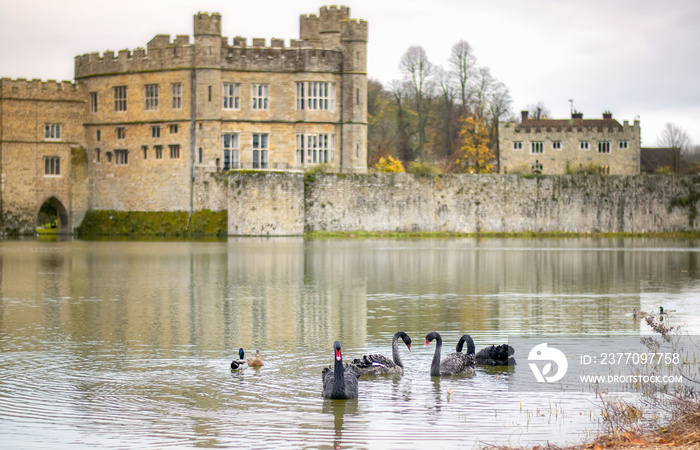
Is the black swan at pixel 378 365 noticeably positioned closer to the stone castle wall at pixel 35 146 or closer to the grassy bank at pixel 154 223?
the grassy bank at pixel 154 223

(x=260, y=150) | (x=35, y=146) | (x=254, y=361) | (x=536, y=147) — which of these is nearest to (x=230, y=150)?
(x=260, y=150)

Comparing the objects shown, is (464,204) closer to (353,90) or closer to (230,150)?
(353,90)

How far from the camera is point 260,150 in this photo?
57.0m

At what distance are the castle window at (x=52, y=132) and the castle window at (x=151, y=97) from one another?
238 inches

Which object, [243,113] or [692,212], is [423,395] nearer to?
[243,113]

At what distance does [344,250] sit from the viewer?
140 ft

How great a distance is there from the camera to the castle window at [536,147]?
2958 inches

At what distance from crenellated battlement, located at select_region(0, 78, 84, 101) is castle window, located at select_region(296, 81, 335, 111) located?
13738 millimetres

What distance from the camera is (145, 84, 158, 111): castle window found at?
5753 cm

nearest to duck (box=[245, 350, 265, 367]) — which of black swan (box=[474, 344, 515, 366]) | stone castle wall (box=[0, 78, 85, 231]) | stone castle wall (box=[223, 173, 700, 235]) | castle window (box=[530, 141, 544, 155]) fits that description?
black swan (box=[474, 344, 515, 366])

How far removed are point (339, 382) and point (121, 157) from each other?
4942 cm

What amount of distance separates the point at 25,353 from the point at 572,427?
8.86 metres

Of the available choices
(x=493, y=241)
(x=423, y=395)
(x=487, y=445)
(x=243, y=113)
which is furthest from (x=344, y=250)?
(x=487, y=445)

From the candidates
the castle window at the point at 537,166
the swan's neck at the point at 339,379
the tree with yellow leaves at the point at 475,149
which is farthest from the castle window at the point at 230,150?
the swan's neck at the point at 339,379
